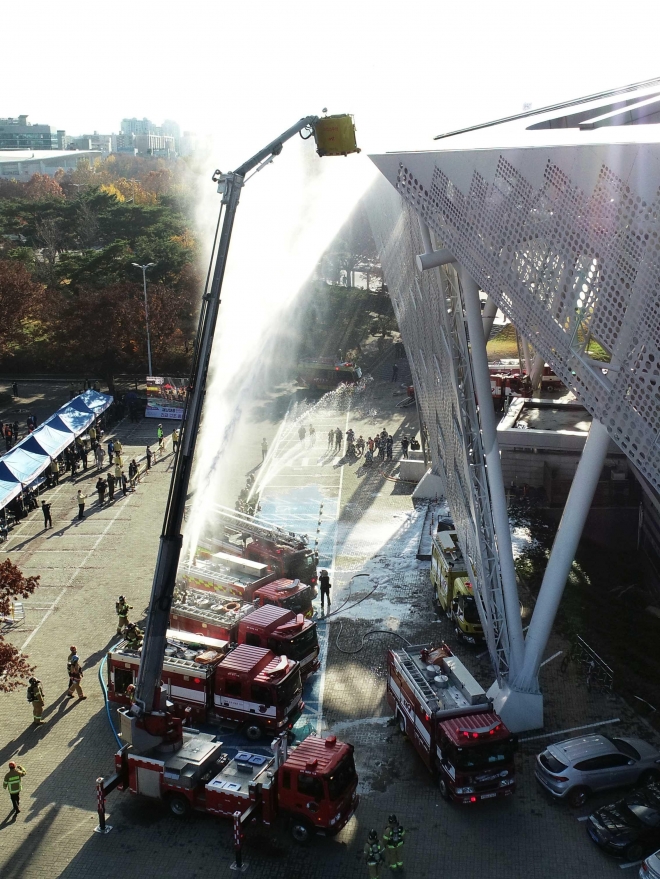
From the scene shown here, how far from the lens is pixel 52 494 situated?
3431 cm

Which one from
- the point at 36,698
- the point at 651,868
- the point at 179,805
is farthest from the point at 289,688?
the point at 651,868

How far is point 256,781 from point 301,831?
3.58ft

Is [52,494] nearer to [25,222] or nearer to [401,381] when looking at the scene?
[401,381]

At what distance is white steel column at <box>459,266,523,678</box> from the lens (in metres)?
18.1

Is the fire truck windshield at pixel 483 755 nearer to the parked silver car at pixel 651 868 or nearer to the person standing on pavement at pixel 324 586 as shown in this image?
the parked silver car at pixel 651 868

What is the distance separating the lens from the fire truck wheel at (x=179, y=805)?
51.6ft

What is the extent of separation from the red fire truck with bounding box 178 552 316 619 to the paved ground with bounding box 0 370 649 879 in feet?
3.45

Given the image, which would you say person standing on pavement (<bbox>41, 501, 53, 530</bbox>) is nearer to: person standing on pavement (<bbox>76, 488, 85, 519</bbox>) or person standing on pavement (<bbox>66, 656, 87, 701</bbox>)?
person standing on pavement (<bbox>76, 488, 85, 519</bbox>)

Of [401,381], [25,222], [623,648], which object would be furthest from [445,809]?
[25,222]

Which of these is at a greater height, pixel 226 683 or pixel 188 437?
pixel 188 437

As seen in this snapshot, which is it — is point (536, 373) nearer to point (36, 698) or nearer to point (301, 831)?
point (36, 698)

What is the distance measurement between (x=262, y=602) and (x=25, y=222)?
74.5m

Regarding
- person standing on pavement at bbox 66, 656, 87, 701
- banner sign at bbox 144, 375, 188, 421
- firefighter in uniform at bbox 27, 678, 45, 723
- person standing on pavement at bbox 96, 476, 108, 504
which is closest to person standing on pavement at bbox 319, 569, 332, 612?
person standing on pavement at bbox 66, 656, 87, 701

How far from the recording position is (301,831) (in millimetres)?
14969
